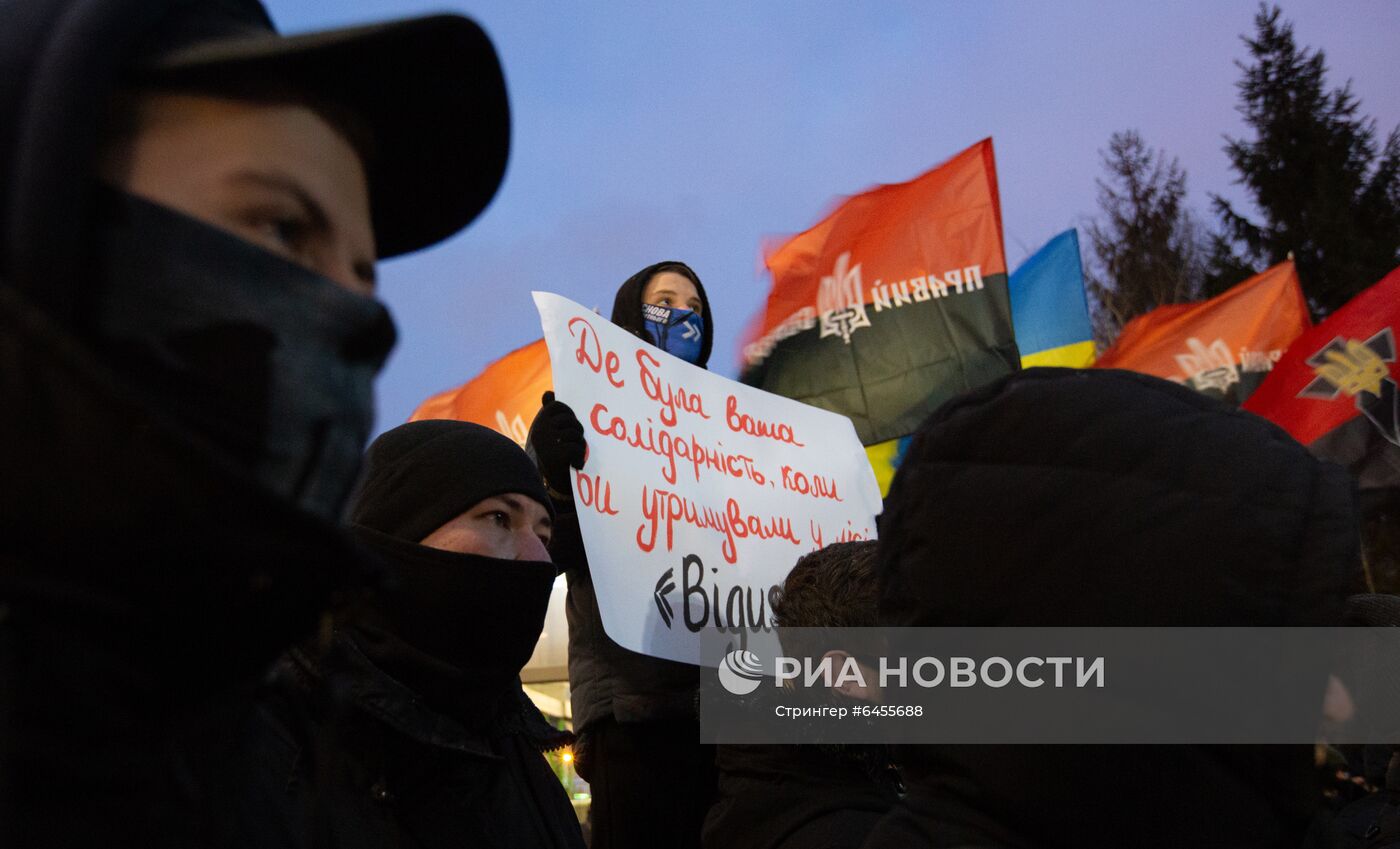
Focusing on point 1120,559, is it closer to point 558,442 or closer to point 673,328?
point 558,442

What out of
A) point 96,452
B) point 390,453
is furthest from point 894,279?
point 96,452

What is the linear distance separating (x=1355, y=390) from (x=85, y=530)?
8263 mm

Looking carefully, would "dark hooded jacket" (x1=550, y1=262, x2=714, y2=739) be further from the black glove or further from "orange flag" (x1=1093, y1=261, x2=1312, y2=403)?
"orange flag" (x1=1093, y1=261, x2=1312, y2=403)

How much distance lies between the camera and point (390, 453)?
108 inches

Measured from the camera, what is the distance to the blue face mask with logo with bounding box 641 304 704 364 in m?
4.02

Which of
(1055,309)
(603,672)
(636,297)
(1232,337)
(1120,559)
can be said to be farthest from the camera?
(1232,337)

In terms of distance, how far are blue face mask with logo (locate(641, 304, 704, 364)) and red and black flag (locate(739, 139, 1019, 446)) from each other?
276cm

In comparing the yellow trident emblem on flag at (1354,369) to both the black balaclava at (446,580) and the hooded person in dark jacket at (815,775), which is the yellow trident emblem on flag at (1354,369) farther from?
the black balaclava at (446,580)

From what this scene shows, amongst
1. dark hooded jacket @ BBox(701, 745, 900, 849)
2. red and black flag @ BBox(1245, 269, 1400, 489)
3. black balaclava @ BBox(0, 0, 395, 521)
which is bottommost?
dark hooded jacket @ BBox(701, 745, 900, 849)

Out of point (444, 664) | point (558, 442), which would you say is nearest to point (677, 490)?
point (558, 442)

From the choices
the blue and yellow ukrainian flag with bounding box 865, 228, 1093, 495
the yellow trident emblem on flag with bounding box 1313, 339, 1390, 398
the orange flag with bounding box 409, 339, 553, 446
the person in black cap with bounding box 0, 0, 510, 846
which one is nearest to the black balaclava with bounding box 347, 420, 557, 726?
the person in black cap with bounding box 0, 0, 510, 846

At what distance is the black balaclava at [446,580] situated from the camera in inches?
93.0

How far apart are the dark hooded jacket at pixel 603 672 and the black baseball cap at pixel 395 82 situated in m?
2.05

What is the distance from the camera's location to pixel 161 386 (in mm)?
928
